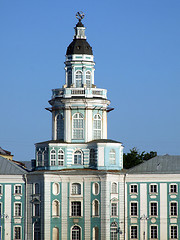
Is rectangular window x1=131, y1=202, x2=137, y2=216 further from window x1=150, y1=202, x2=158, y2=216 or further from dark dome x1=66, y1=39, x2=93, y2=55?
dark dome x1=66, y1=39, x2=93, y2=55

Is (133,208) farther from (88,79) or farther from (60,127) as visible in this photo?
(88,79)

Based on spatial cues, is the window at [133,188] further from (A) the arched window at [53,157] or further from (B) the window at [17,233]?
(B) the window at [17,233]

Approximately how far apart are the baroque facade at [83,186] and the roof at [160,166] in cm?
12

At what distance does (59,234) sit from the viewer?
122 m

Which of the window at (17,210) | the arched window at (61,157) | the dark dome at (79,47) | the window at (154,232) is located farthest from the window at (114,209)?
the dark dome at (79,47)

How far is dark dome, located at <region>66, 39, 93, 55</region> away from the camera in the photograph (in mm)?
128000

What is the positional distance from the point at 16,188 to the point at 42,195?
4.39 meters

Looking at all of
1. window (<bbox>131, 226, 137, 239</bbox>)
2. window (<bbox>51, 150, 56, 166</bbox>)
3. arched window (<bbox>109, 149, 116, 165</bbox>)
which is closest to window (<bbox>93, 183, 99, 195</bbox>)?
arched window (<bbox>109, 149, 116, 165</bbox>)

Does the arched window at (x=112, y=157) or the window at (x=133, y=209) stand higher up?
the arched window at (x=112, y=157)

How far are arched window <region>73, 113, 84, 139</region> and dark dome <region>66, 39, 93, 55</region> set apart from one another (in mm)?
8219

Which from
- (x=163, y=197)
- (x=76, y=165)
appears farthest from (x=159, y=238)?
(x=76, y=165)

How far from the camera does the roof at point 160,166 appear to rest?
411 ft

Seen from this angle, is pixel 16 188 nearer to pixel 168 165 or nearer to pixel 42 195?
pixel 42 195

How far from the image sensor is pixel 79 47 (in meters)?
128
